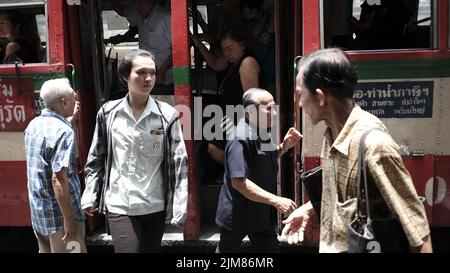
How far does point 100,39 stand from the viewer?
154 inches

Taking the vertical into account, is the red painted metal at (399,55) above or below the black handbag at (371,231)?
above

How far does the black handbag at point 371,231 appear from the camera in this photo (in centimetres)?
158

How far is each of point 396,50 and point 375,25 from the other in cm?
27

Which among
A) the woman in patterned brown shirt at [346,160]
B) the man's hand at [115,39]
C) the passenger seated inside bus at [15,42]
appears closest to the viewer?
the woman in patterned brown shirt at [346,160]

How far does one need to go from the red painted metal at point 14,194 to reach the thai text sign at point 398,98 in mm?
2560

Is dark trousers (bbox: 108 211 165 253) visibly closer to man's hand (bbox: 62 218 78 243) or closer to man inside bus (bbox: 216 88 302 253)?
man's hand (bbox: 62 218 78 243)

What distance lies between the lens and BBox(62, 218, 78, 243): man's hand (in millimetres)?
2786

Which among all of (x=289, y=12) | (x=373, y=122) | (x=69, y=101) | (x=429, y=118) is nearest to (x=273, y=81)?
(x=289, y=12)

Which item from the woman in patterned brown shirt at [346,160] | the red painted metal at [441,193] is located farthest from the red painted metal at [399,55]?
the woman in patterned brown shirt at [346,160]

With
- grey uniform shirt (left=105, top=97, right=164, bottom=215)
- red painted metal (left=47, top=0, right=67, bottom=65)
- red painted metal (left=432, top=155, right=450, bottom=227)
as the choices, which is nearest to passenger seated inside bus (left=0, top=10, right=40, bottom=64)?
red painted metal (left=47, top=0, right=67, bottom=65)

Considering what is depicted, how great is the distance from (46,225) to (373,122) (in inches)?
81.6

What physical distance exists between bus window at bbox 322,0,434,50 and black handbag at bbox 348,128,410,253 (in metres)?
1.90

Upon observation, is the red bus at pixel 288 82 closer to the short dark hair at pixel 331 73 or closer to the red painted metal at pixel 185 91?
the red painted metal at pixel 185 91
